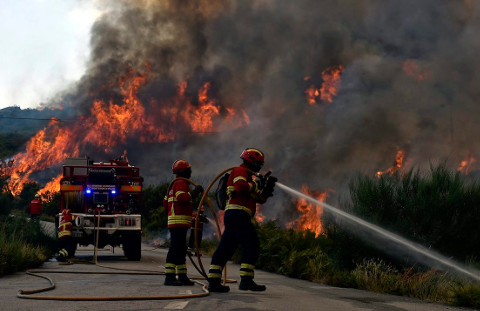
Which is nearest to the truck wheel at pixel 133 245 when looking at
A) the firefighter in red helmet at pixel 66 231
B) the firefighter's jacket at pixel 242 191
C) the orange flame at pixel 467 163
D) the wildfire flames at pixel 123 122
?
the firefighter in red helmet at pixel 66 231

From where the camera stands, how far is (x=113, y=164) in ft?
60.8

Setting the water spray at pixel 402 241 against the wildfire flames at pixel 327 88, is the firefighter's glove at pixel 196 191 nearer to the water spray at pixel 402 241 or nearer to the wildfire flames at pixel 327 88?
the water spray at pixel 402 241

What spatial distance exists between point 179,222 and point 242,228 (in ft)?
5.50

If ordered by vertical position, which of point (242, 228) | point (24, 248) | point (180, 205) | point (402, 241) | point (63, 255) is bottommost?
point (63, 255)

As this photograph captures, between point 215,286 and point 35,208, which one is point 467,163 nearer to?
point 35,208

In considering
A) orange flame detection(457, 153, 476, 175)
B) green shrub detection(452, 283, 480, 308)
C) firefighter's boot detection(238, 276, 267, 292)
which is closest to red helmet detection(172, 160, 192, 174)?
firefighter's boot detection(238, 276, 267, 292)

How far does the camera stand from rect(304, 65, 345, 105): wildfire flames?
44156 mm

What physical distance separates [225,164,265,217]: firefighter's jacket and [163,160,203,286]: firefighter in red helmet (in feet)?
3.33

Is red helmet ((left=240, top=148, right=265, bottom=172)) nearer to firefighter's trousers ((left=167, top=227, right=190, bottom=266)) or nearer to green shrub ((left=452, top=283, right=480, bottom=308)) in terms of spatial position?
firefighter's trousers ((left=167, top=227, right=190, bottom=266))

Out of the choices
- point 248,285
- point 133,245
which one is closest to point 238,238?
point 248,285

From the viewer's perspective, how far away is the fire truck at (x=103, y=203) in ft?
55.5

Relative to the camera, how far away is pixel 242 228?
8.48m

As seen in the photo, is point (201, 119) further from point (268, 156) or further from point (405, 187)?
point (405, 187)

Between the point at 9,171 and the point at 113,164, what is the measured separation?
38.3 metres
